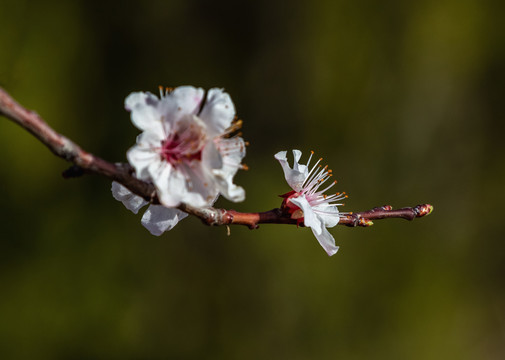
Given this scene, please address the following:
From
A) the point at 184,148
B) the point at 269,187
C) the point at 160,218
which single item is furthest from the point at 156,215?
the point at 269,187

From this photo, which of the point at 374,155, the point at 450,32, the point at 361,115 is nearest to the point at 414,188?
the point at 374,155

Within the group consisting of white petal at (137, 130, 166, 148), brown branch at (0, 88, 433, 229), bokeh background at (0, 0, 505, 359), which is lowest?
brown branch at (0, 88, 433, 229)

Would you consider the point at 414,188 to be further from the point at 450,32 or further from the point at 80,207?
the point at 80,207

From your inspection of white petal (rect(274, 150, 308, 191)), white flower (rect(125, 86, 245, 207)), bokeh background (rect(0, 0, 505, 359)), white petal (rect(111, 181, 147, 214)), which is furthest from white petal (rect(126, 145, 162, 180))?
bokeh background (rect(0, 0, 505, 359))

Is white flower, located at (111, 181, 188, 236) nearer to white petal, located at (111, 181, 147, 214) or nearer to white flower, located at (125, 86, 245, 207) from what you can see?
white petal, located at (111, 181, 147, 214)

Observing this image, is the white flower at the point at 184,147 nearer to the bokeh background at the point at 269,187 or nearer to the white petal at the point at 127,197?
the white petal at the point at 127,197

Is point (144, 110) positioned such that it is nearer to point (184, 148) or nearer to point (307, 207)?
point (184, 148)
